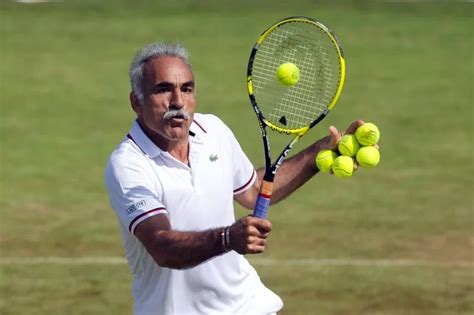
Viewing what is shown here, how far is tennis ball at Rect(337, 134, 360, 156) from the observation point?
804 centimetres

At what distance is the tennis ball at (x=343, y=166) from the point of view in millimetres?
7867

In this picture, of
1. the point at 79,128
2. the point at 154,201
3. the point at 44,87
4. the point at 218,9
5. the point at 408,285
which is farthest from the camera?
the point at 218,9

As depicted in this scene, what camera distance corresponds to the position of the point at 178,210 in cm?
776

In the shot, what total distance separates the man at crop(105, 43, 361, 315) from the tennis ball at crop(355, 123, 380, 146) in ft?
0.36

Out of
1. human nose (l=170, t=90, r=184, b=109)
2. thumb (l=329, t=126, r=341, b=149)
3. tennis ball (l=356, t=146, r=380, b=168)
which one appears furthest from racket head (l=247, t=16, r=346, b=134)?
human nose (l=170, t=90, r=184, b=109)

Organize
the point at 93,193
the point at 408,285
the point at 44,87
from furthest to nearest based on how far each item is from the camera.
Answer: the point at 44,87, the point at 93,193, the point at 408,285

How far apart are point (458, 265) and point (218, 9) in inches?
463

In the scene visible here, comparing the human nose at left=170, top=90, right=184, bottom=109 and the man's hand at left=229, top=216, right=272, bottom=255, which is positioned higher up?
the human nose at left=170, top=90, right=184, bottom=109

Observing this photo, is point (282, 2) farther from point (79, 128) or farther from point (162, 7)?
point (79, 128)

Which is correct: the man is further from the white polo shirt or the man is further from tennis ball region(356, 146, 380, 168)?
tennis ball region(356, 146, 380, 168)

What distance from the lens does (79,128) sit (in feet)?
59.8

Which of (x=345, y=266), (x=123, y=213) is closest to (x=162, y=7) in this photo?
(x=345, y=266)

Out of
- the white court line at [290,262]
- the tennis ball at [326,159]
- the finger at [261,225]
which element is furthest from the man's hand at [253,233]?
the white court line at [290,262]

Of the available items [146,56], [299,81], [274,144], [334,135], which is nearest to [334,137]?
[334,135]
